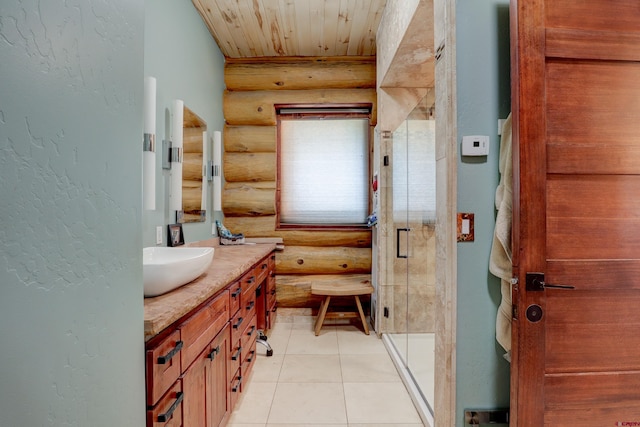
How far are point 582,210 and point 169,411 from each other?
1.73m

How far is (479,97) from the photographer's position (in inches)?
60.1

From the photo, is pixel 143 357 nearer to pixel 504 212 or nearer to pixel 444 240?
pixel 444 240

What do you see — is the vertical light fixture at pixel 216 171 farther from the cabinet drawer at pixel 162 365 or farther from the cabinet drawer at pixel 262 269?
the cabinet drawer at pixel 162 365

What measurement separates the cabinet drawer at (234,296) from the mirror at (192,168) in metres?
0.89

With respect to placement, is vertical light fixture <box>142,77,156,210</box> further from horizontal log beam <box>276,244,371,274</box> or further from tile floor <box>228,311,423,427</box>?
horizontal log beam <box>276,244,371,274</box>

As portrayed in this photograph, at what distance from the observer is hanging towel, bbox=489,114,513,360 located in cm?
145

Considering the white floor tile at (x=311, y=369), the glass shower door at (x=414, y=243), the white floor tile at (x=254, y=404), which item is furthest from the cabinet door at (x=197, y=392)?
the glass shower door at (x=414, y=243)

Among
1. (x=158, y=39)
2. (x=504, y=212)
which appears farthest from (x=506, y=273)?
(x=158, y=39)

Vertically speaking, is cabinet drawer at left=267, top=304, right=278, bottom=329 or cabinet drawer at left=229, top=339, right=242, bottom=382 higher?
cabinet drawer at left=229, top=339, right=242, bottom=382

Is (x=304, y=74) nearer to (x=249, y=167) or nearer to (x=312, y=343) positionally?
(x=249, y=167)

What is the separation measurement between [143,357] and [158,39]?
213 centimetres

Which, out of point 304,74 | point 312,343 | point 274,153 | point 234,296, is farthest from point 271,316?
point 304,74

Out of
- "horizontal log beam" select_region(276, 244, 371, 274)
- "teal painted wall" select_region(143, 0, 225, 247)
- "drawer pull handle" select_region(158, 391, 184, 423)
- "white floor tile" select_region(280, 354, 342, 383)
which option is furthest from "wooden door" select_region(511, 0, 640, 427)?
"horizontal log beam" select_region(276, 244, 371, 274)

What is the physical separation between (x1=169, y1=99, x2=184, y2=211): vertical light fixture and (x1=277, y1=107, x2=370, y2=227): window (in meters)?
1.52
